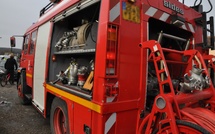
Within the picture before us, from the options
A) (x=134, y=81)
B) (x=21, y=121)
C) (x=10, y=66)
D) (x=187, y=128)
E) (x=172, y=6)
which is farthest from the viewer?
(x=10, y=66)

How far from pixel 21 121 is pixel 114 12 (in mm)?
3997

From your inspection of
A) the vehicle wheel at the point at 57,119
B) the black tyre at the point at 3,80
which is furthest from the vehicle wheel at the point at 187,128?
the black tyre at the point at 3,80

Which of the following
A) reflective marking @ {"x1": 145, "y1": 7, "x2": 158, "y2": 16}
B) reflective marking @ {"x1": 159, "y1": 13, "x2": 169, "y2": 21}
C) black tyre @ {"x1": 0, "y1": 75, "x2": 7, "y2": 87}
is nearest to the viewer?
reflective marking @ {"x1": 145, "y1": 7, "x2": 158, "y2": 16}

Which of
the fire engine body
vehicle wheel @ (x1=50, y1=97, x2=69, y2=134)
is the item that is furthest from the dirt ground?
the fire engine body

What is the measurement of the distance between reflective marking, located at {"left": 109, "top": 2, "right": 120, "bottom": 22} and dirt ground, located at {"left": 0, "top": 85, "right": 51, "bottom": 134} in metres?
3.14

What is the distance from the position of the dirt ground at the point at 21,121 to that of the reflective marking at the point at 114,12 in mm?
3136

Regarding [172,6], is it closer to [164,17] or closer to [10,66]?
[164,17]

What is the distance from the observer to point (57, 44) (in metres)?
3.80

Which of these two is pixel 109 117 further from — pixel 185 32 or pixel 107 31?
pixel 185 32

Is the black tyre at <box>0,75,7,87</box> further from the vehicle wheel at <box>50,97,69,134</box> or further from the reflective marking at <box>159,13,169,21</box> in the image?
the reflective marking at <box>159,13,169,21</box>

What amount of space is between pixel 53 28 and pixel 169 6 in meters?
2.11

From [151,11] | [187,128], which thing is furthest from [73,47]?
[187,128]

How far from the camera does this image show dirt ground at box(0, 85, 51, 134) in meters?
4.30

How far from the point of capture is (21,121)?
4898 mm
